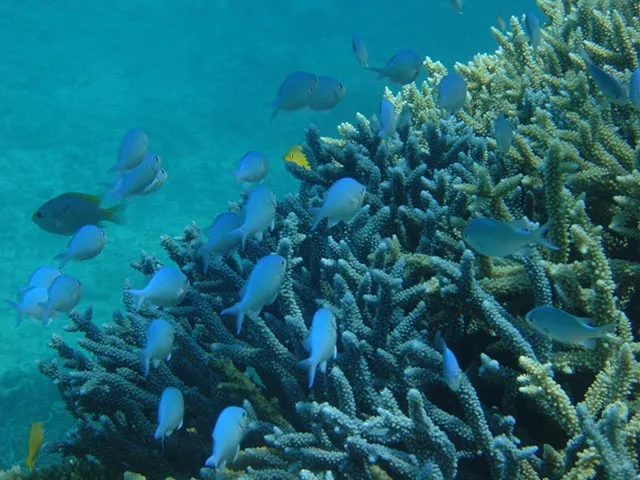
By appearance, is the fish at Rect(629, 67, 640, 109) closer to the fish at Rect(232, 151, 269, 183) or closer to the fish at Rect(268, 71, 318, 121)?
the fish at Rect(268, 71, 318, 121)

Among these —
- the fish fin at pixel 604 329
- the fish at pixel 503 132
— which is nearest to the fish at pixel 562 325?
the fish fin at pixel 604 329

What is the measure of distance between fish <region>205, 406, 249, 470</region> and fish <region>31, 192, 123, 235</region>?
2699mm

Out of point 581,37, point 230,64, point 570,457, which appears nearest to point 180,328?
point 570,457

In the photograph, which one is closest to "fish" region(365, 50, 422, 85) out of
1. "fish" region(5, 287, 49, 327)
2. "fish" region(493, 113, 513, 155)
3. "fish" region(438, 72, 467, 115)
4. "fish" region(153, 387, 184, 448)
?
"fish" region(438, 72, 467, 115)

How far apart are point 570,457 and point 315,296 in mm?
1813

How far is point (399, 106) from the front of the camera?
231 inches

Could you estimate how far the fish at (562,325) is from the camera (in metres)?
2.23

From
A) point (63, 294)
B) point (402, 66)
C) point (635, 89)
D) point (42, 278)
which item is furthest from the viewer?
point (42, 278)

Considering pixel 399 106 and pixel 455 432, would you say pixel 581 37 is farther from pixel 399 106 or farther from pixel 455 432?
pixel 455 432

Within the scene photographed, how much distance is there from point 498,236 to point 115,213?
11.5ft

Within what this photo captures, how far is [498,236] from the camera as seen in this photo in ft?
8.02

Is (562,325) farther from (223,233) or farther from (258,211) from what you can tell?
(223,233)

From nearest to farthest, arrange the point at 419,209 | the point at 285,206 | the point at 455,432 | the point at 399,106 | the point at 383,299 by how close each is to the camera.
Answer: the point at 455,432
the point at 383,299
the point at 419,209
the point at 285,206
the point at 399,106

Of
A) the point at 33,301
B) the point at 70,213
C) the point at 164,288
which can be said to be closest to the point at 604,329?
the point at 164,288
